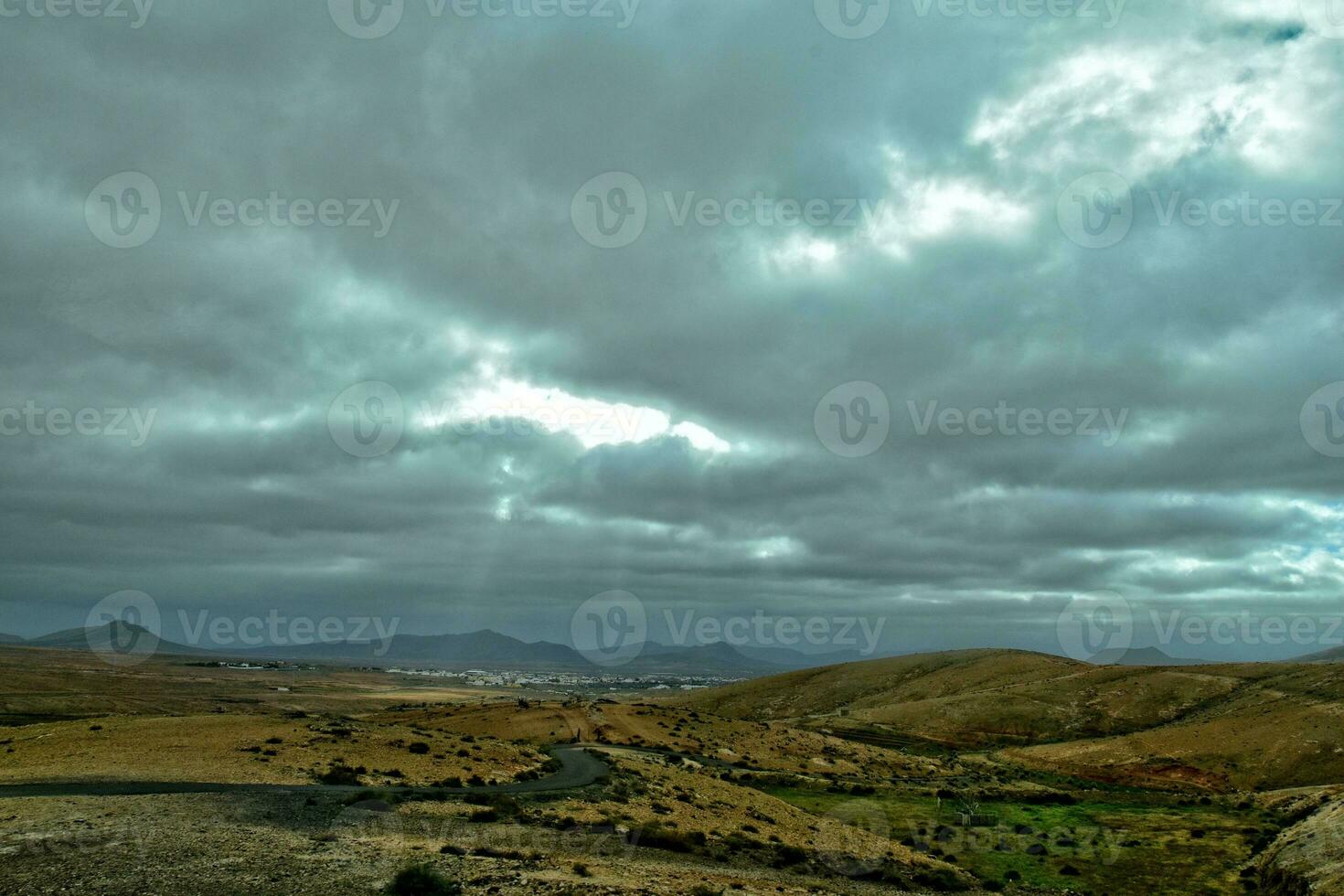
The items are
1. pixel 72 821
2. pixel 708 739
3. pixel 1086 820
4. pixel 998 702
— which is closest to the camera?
pixel 72 821

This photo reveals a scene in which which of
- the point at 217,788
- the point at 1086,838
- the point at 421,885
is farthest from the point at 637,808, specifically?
the point at 1086,838

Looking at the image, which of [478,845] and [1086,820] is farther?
[1086,820]

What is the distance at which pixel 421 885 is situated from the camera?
22984mm

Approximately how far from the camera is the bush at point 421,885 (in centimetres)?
2273

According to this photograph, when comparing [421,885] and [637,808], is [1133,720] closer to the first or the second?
[637,808]

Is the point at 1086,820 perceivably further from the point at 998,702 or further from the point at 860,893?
the point at 998,702

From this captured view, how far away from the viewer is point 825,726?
139250 mm

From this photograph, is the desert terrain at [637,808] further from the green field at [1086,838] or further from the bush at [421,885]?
the green field at [1086,838]

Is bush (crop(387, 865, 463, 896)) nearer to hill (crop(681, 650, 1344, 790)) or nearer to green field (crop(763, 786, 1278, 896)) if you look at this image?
green field (crop(763, 786, 1278, 896))

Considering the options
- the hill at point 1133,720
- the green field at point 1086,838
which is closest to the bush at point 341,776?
the green field at point 1086,838

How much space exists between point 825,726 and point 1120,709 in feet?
179

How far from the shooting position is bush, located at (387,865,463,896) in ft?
74.6

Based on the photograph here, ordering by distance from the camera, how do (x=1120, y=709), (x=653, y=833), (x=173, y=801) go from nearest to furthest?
(x=173, y=801) → (x=653, y=833) → (x=1120, y=709)

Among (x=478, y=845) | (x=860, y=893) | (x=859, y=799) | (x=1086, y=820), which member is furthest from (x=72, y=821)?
(x=1086, y=820)
